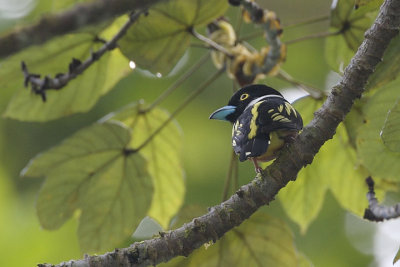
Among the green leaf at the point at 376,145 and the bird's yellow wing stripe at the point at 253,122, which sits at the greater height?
the bird's yellow wing stripe at the point at 253,122

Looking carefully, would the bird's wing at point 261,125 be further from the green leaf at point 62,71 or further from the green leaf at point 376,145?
the green leaf at point 62,71

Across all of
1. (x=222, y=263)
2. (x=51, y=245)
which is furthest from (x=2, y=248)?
(x=222, y=263)

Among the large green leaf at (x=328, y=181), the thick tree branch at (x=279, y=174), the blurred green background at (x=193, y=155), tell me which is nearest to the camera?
the thick tree branch at (x=279, y=174)

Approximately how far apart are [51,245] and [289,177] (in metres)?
2.66

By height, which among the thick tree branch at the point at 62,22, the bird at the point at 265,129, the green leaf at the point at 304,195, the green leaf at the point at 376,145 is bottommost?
the green leaf at the point at 304,195

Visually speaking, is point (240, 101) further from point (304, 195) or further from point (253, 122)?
point (304, 195)

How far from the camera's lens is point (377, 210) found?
1.96 meters

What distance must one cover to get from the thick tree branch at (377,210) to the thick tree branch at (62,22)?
1135mm

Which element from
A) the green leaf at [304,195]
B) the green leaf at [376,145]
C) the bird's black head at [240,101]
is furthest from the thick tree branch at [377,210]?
the bird's black head at [240,101]

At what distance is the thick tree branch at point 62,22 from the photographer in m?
0.96

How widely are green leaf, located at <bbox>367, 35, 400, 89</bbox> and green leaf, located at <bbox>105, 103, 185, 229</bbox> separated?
35.1 inches

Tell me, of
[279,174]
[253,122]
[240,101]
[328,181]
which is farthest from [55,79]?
[328,181]

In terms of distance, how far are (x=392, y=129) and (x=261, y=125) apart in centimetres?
35

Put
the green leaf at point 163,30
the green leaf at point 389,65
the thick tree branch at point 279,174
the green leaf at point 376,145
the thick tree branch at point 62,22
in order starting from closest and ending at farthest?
the thick tree branch at point 62,22, the thick tree branch at point 279,174, the green leaf at point 389,65, the green leaf at point 376,145, the green leaf at point 163,30
